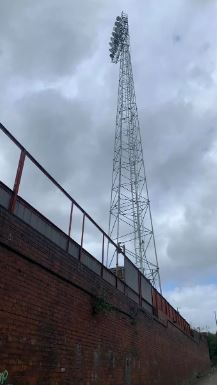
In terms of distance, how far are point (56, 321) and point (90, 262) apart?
302 cm

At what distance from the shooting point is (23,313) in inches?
249

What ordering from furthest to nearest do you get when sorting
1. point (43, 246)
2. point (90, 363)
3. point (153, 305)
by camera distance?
point (153, 305)
point (90, 363)
point (43, 246)

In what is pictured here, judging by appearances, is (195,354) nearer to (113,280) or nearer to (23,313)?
(113,280)

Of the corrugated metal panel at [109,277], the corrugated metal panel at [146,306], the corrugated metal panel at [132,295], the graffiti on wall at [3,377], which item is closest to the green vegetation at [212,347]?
the corrugated metal panel at [146,306]

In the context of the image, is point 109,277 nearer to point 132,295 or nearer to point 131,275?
point 132,295

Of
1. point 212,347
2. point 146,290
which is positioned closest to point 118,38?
point 146,290

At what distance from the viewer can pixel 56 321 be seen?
24.5ft

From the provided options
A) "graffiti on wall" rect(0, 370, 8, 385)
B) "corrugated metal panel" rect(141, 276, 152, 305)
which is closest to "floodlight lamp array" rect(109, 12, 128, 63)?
"corrugated metal panel" rect(141, 276, 152, 305)

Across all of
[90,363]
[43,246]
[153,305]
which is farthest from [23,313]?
[153,305]

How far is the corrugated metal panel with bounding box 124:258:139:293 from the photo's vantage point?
47.0 ft

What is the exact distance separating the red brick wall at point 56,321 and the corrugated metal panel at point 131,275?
137 cm

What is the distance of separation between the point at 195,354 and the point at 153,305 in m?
13.9

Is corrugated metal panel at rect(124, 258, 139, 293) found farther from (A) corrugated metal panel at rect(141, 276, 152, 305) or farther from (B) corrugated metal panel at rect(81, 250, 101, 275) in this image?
(B) corrugated metal panel at rect(81, 250, 101, 275)

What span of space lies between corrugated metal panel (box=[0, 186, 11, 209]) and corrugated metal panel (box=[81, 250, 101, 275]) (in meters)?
3.62
